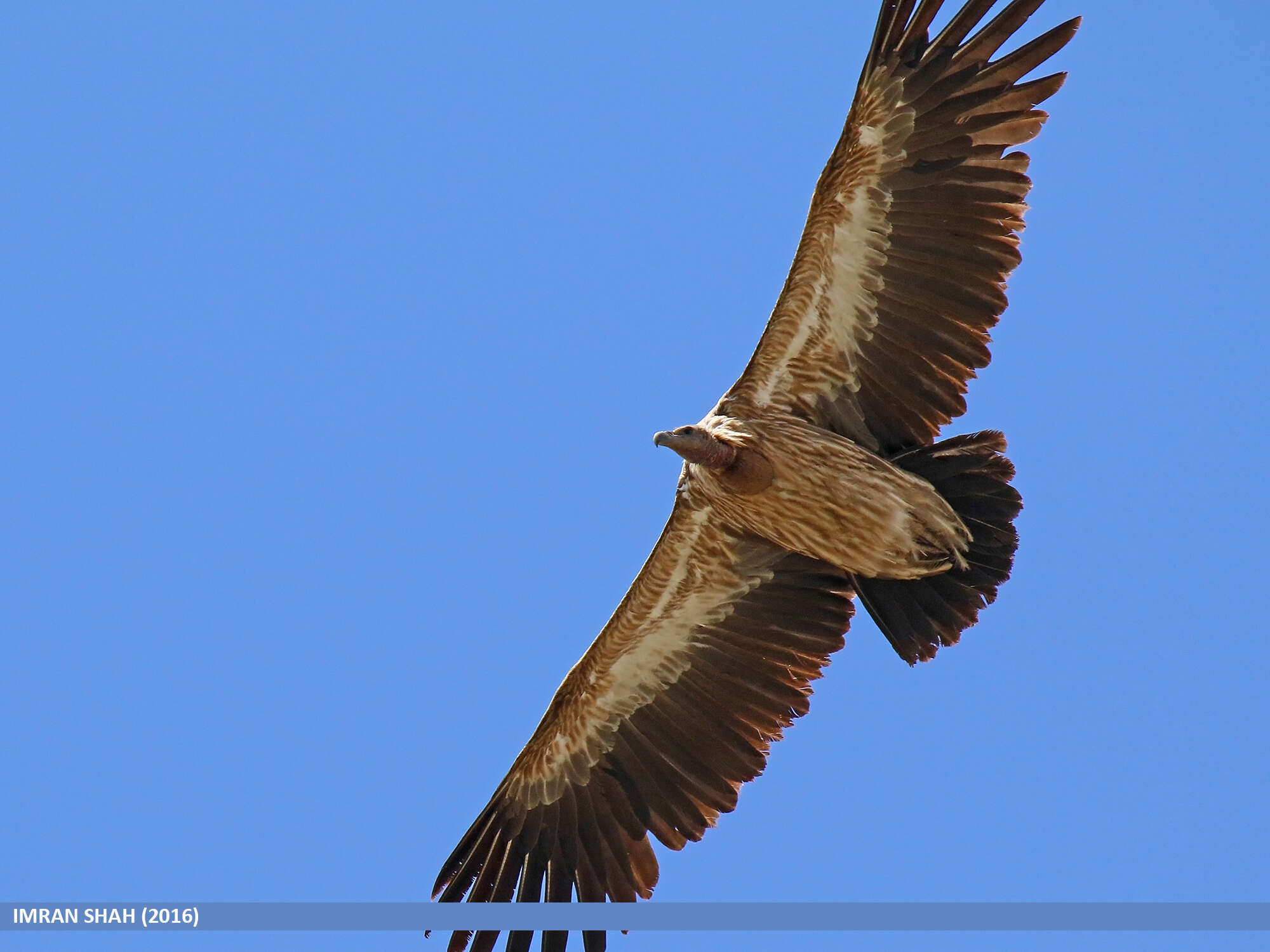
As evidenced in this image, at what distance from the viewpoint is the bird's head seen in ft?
29.7

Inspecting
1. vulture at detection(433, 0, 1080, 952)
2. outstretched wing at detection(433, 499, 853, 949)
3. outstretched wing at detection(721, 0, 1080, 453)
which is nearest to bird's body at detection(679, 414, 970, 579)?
vulture at detection(433, 0, 1080, 952)

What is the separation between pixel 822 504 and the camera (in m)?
9.31

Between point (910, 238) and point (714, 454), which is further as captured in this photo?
point (714, 454)

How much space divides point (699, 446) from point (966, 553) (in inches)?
71.4

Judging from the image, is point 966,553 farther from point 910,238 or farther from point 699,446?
point 910,238

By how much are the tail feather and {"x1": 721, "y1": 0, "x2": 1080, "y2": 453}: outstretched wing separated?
0.88ft

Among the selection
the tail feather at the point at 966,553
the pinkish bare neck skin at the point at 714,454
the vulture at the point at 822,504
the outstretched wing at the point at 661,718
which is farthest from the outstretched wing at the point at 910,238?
the outstretched wing at the point at 661,718

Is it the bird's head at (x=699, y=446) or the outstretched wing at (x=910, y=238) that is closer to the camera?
the outstretched wing at (x=910, y=238)

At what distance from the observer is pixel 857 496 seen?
919cm

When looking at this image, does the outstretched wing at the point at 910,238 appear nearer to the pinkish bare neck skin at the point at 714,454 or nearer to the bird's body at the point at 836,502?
the bird's body at the point at 836,502

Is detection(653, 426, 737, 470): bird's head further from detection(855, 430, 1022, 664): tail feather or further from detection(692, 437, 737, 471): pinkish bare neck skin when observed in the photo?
detection(855, 430, 1022, 664): tail feather

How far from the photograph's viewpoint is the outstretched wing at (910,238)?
879cm

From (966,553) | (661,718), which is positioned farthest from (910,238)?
(661,718)

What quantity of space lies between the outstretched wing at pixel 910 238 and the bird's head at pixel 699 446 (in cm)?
47
